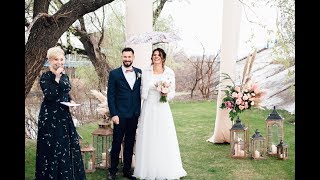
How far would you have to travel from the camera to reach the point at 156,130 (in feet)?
16.9

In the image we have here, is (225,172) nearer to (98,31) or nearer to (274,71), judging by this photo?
(98,31)

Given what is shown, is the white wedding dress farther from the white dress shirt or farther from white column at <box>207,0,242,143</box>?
white column at <box>207,0,242,143</box>

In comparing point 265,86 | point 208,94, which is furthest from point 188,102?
point 265,86

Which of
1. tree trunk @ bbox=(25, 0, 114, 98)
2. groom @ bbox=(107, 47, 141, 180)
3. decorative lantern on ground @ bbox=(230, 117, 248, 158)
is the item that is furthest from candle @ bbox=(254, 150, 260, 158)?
tree trunk @ bbox=(25, 0, 114, 98)

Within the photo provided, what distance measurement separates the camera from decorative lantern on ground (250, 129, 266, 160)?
20.8 ft

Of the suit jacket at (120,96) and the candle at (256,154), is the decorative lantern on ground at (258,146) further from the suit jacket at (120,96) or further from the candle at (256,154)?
the suit jacket at (120,96)

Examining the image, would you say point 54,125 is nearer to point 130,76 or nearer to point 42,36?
point 130,76

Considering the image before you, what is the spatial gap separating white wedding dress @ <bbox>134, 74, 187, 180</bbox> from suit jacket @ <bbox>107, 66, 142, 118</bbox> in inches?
7.9

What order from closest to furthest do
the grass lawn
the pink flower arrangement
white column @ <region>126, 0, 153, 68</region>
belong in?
1. the grass lawn
2. white column @ <region>126, 0, 153, 68</region>
3. the pink flower arrangement

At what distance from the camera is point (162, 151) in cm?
515

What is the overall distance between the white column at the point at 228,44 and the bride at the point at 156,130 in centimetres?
196
